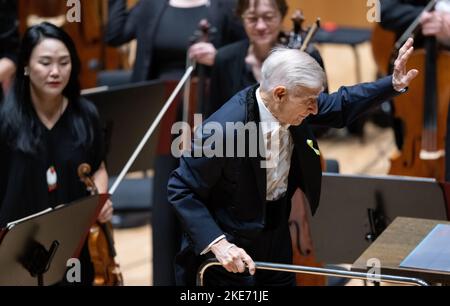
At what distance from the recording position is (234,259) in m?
2.89

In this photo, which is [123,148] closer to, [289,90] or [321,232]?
[321,232]

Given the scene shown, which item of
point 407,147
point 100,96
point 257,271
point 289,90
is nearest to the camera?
point 289,90

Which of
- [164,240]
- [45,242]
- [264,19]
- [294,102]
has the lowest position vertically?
[164,240]

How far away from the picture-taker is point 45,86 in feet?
12.1

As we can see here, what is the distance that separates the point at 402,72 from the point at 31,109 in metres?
1.32

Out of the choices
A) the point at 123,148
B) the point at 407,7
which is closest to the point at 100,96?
the point at 123,148

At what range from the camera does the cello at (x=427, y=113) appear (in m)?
4.36

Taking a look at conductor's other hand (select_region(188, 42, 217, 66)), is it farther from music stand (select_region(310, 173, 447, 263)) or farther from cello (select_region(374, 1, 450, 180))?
music stand (select_region(310, 173, 447, 263))

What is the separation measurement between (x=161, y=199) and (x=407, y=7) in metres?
1.30

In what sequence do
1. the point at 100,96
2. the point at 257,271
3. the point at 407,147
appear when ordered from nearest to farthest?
the point at 257,271 → the point at 100,96 → the point at 407,147

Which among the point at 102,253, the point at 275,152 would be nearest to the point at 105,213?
the point at 102,253

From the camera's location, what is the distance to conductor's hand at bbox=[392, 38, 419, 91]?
9.66 feet

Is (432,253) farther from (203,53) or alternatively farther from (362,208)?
(203,53)
